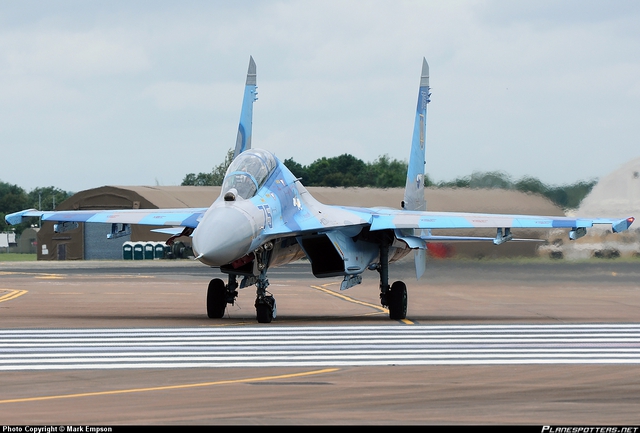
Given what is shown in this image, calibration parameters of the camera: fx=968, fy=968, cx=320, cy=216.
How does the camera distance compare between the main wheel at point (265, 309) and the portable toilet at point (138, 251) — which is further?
the portable toilet at point (138, 251)

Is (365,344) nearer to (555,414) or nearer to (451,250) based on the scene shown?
(555,414)

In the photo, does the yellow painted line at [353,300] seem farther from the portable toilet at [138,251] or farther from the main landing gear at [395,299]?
the portable toilet at [138,251]

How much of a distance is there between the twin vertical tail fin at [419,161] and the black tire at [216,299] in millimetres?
6701

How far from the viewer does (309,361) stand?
505 inches

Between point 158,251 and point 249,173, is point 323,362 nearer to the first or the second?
point 249,173

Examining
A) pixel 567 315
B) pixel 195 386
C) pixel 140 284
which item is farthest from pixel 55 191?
pixel 195 386

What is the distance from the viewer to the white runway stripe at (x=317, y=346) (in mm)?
12805

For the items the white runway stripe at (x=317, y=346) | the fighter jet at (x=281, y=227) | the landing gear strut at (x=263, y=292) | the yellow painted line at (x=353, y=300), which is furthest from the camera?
the yellow painted line at (x=353, y=300)

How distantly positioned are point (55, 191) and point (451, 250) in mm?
102783

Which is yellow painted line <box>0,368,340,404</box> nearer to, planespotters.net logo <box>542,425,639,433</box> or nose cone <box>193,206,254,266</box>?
planespotters.net logo <box>542,425,639,433</box>

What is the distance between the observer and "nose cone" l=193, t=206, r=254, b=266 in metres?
16.5

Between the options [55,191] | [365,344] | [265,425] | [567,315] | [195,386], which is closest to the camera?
[265,425]

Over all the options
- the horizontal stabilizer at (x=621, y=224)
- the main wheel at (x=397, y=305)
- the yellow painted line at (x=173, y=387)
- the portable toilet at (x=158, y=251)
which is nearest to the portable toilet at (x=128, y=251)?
the portable toilet at (x=158, y=251)

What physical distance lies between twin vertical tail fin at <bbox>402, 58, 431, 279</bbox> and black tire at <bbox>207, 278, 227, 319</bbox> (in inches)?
264
